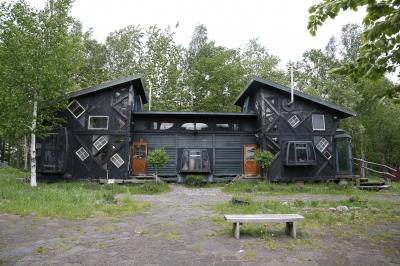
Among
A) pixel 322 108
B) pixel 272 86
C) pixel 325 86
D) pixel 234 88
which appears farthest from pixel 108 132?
pixel 325 86

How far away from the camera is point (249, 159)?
68.9ft

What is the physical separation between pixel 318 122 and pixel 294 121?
168cm

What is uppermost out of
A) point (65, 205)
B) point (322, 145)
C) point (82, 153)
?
point (322, 145)

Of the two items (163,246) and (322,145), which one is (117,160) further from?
(163,246)

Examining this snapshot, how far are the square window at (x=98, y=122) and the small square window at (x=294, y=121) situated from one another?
11.3m

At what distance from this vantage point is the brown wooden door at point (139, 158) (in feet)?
67.4

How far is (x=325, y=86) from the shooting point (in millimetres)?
29234

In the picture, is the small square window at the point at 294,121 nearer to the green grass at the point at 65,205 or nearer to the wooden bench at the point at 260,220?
the green grass at the point at 65,205

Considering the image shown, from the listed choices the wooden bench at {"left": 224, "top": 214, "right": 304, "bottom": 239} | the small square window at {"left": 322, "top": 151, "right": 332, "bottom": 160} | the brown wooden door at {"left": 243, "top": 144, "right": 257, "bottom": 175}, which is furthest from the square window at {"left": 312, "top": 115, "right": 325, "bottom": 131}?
the wooden bench at {"left": 224, "top": 214, "right": 304, "bottom": 239}

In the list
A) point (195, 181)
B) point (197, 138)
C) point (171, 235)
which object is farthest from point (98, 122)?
point (171, 235)

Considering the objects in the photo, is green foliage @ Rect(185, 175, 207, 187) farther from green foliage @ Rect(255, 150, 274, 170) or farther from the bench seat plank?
the bench seat plank

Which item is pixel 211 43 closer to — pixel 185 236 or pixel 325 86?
pixel 325 86

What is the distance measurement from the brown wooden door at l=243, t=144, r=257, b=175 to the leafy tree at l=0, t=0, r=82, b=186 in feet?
37.6

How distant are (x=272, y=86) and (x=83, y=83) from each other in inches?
748
